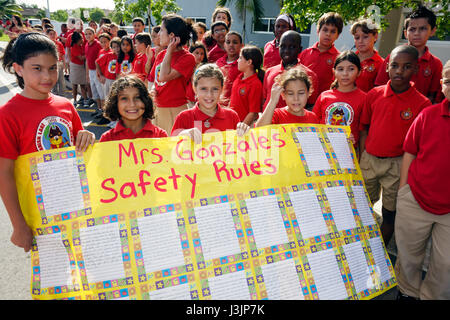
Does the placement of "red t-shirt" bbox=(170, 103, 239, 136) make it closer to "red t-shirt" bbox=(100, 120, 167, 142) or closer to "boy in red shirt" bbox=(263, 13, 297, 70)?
"red t-shirt" bbox=(100, 120, 167, 142)

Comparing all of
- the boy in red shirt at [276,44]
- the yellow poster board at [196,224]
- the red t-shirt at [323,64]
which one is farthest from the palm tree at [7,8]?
the yellow poster board at [196,224]

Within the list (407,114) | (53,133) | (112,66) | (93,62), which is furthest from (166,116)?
(93,62)

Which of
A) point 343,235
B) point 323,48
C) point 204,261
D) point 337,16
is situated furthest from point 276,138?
point 337,16

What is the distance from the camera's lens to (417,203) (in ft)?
7.34

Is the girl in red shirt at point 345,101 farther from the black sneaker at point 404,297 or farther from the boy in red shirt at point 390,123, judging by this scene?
the black sneaker at point 404,297

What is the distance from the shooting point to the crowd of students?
6.40 feet

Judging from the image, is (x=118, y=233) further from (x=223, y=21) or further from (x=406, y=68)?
(x=223, y=21)

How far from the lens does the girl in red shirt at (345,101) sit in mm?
2805

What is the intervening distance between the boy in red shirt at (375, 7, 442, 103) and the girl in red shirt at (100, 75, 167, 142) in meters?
2.27

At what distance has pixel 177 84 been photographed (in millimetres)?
3592

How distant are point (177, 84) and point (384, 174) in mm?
2284

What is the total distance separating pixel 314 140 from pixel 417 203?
851 millimetres

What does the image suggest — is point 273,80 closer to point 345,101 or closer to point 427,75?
point 345,101

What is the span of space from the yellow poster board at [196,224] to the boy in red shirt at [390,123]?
83 cm
